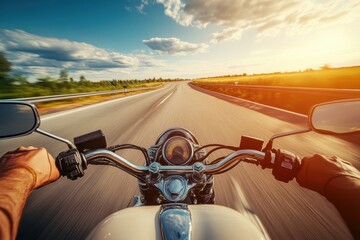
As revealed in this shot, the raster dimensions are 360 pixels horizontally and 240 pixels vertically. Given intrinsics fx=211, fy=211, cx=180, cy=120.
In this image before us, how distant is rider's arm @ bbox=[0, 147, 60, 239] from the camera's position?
82 centimetres

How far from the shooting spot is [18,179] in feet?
3.35

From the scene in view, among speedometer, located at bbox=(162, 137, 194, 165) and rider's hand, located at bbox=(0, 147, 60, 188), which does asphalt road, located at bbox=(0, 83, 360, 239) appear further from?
speedometer, located at bbox=(162, 137, 194, 165)

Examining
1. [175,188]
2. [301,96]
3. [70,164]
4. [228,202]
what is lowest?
[301,96]

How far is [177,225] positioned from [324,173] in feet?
2.86

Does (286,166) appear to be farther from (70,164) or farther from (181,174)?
(70,164)

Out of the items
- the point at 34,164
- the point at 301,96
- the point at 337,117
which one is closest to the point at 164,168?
the point at 34,164

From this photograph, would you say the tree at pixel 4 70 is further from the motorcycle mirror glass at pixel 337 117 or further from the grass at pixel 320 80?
the grass at pixel 320 80

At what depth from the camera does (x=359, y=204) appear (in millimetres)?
937

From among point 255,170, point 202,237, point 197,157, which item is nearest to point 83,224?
point 197,157

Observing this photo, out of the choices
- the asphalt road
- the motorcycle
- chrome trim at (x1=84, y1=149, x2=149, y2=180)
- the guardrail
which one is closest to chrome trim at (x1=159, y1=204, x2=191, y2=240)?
the motorcycle

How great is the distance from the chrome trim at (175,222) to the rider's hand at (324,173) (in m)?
0.77

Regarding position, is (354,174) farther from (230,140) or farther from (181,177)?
(230,140)

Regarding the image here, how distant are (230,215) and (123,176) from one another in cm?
285

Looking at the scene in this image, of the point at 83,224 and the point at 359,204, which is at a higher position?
the point at 359,204
